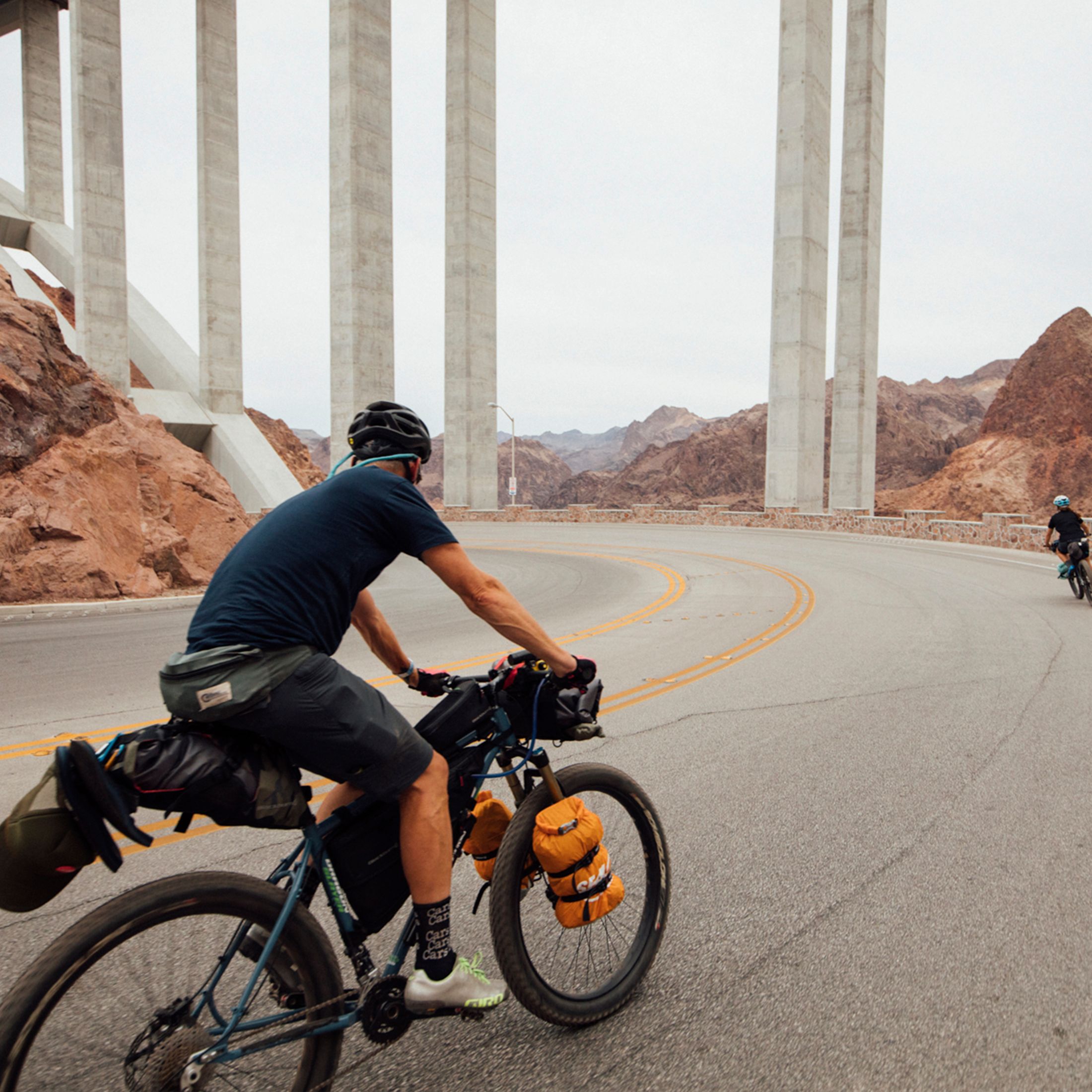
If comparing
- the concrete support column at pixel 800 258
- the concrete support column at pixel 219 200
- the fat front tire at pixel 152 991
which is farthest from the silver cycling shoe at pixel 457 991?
the concrete support column at pixel 800 258

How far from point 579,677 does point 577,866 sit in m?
0.60

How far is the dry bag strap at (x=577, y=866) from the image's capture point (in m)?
2.78

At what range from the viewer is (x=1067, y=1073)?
2676mm

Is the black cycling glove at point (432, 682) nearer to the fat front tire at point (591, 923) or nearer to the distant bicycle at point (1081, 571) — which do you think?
the fat front tire at point (591, 923)

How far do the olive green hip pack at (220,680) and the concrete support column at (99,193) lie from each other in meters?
27.1

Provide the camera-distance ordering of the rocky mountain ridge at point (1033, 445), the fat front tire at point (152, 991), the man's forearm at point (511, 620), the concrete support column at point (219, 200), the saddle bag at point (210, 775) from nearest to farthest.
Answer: the fat front tire at point (152, 991)
the saddle bag at point (210, 775)
the man's forearm at point (511, 620)
the concrete support column at point (219, 200)
the rocky mountain ridge at point (1033, 445)

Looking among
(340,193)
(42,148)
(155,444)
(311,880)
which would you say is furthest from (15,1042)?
(42,148)

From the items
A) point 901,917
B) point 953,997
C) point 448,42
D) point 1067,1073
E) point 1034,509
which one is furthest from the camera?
point 1034,509

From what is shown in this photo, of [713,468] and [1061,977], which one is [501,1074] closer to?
[1061,977]

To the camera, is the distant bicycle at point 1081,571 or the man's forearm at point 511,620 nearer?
the man's forearm at point 511,620

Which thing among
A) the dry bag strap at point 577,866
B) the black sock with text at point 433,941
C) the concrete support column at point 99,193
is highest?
the concrete support column at point 99,193

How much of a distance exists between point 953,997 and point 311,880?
88.9 inches

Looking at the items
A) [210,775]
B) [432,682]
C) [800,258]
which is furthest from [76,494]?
[800,258]

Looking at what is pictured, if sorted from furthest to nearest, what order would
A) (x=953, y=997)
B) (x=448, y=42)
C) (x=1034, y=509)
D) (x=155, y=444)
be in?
1. (x=1034, y=509)
2. (x=448, y=42)
3. (x=155, y=444)
4. (x=953, y=997)
